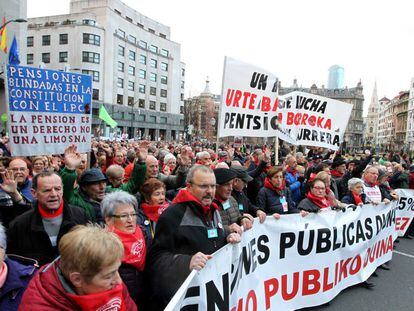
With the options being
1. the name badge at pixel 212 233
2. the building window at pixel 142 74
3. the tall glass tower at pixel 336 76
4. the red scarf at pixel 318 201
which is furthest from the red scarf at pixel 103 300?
the tall glass tower at pixel 336 76

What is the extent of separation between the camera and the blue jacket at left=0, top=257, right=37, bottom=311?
2.05m

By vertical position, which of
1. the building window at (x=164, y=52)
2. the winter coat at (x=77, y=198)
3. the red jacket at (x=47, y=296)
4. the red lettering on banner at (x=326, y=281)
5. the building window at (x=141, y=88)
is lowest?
the red lettering on banner at (x=326, y=281)

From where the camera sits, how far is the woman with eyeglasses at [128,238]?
2.57 metres

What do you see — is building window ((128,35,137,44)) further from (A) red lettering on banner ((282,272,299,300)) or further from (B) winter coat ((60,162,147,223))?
(A) red lettering on banner ((282,272,299,300))

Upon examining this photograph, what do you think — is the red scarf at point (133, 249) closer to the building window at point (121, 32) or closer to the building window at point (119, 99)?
the building window at point (119, 99)

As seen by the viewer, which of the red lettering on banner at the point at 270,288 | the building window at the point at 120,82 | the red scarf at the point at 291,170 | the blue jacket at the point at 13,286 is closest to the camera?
the blue jacket at the point at 13,286

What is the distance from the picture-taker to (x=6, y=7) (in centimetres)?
2494

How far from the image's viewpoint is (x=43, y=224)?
271cm

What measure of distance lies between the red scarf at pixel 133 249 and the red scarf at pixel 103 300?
602 mm

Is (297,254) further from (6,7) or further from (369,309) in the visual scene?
(6,7)

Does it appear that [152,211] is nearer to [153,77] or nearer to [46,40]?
[46,40]

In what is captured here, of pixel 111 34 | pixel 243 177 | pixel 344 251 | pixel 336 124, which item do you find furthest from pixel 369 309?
pixel 111 34

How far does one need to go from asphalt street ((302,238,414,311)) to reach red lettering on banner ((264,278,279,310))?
2.44 ft

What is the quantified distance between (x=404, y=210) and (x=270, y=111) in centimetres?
400
